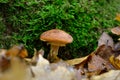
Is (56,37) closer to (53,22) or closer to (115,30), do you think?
(53,22)

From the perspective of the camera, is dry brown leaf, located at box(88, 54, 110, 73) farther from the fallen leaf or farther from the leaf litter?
the fallen leaf

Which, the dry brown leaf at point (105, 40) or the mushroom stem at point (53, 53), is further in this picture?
the dry brown leaf at point (105, 40)

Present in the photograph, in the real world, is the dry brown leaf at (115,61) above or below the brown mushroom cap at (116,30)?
below

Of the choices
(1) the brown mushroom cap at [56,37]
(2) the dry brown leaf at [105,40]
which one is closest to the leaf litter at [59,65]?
(2) the dry brown leaf at [105,40]

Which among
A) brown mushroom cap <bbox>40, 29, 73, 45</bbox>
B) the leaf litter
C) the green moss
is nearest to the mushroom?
brown mushroom cap <bbox>40, 29, 73, 45</bbox>

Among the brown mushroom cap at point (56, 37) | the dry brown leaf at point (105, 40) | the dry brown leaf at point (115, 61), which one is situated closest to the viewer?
the brown mushroom cap at point (56, 37)

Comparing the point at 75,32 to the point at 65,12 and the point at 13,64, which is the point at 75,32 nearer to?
the point at 65,12

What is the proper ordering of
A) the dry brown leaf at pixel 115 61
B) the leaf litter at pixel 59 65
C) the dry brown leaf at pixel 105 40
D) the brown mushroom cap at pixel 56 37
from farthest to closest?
the dry brown leaf at pixel 105 40
the dry brown leaf at pixel 115 61
the brown mushroom cap at pixel 56 37
the leaf litter at pixel 59 65

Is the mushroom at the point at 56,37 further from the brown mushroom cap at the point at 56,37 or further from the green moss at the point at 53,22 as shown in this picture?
the green moss at the point at 53,22

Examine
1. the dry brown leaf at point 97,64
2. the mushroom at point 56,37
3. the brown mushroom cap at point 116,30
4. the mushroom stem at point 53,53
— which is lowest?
the dry brown leaf at point 97,64

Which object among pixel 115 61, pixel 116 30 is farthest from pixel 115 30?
pixel 115 61
